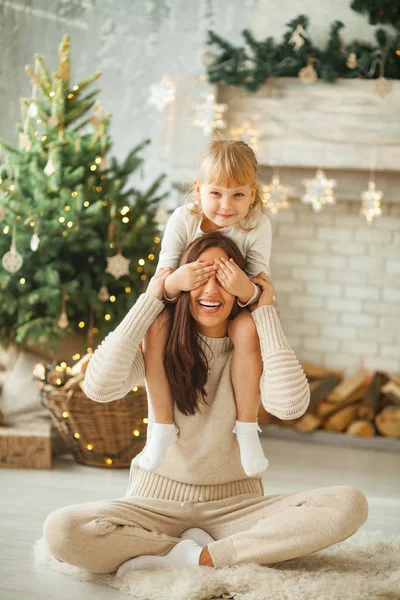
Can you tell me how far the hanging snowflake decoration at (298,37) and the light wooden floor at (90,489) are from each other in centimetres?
208

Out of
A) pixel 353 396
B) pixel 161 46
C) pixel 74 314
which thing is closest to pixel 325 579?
pixel 74 314

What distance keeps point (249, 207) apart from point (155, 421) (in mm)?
668

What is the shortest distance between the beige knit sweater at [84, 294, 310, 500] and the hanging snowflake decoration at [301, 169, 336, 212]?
2.11m

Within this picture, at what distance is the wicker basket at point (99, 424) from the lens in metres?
3.32

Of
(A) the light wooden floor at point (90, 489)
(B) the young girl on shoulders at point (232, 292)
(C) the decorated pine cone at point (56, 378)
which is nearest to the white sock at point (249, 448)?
(B) the young girl on shoulders at point (232, 292)

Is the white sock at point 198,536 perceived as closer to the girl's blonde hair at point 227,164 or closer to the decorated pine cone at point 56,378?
the girl's blonde hair at point 227,164

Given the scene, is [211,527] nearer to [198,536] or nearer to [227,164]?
[198,536]

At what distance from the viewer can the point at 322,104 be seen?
165 inches

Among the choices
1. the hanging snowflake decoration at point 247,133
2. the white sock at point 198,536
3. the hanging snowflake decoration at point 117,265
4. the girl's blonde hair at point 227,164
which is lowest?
the white sock at point 198,536

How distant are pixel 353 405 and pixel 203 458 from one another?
7.74 ft

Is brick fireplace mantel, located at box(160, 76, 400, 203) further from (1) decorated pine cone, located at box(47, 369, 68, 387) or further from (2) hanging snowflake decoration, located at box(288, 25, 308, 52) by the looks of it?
(1) decorated pine cone, located at box(47, 369, 68, 387)

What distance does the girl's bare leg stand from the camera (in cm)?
222

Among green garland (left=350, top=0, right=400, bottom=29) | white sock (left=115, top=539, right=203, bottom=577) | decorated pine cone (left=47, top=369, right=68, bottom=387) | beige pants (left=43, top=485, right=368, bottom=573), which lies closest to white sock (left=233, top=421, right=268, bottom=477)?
beige pants (left=43, top=485, right=368, bottom=573)

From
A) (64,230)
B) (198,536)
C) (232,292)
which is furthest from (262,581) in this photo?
(64,230)
